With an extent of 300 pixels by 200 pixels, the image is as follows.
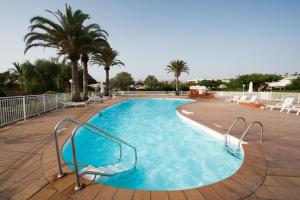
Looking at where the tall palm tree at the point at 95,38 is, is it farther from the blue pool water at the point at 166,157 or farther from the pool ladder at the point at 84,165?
the pool ladder at the point at 84,165

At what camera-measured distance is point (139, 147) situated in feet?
18.2

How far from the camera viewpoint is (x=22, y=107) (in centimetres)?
676

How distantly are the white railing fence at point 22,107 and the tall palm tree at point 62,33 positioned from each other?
4167 mm

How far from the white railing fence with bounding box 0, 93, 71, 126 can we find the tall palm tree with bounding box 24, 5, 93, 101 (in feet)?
13.7

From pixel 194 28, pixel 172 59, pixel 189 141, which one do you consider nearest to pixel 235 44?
pixel 194 28

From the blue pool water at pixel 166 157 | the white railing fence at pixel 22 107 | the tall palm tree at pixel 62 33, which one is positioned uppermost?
the tall palm tree at pixel 62 33

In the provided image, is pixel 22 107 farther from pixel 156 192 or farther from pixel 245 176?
pixel 245 176

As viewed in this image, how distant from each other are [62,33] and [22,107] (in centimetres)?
687

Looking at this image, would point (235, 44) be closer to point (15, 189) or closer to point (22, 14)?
point (22, 14)

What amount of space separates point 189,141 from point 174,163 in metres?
1.66

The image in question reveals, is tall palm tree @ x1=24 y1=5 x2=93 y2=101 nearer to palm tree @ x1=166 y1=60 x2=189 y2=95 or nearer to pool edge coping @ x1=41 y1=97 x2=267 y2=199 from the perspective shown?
pool edge coping @ x1=41 y1=97 x2=267 y2=199

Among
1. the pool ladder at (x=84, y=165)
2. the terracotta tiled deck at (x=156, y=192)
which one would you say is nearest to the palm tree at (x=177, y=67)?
the terracotta tiled deck at (x=156, y=192)

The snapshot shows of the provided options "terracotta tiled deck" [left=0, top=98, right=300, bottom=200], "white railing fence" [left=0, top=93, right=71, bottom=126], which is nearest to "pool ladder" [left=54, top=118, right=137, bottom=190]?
"terracotta tiled deck" [left=0, top=98, right=300, bottom=200]

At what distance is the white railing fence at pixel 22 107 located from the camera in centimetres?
576
